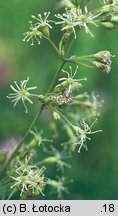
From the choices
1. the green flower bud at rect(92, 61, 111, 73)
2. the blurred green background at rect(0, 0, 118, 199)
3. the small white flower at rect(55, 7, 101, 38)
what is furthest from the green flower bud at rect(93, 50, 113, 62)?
the blurred green background at rect(0, 0, 118, 199)

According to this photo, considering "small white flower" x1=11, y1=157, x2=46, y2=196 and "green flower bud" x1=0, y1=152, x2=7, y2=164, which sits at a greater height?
"green flower bud" x1=0, y1=152, x2=7, y2=164

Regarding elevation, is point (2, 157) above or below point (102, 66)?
below

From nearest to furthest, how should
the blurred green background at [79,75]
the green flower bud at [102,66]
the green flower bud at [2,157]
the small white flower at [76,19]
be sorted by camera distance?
1. the small white flower at [76,19]
2. the green flower bud at [102,66]
3. the green flower bud at [2,157]
4. the blurred green background at [79,75]

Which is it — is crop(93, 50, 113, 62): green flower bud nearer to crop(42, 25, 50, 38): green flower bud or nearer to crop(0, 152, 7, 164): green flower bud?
crop(42, 25, 50, 38): green flower bud

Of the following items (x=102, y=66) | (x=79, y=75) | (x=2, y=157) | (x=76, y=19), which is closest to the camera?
(x=76, y=19)

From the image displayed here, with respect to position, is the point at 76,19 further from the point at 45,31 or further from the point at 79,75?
the point at 79,75

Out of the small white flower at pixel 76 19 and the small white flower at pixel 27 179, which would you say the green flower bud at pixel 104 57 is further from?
the small white flower at pixel 27 179

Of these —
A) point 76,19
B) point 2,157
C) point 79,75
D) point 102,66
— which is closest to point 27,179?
point 2,157

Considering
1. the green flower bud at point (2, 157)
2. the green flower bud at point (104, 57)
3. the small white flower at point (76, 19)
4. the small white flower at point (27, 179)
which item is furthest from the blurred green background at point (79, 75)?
the small white flower at point (76, 19)
